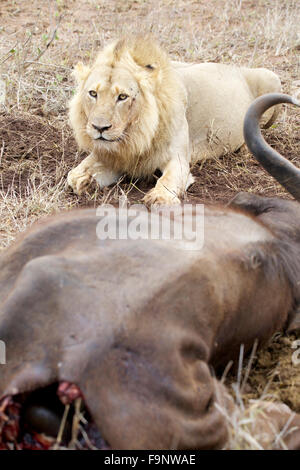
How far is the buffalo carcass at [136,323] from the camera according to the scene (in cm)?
173

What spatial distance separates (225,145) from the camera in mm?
5547

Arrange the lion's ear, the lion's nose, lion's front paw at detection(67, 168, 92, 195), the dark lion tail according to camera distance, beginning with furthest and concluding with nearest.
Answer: the lion's ear
lion's front paw at detection(67, 168, 92, 195)
the lion's nose
the dark lion tail

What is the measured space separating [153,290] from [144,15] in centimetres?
739

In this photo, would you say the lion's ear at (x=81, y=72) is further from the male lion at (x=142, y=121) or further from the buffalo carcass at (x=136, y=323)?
the buffalo carcass at (x=136, y=323)

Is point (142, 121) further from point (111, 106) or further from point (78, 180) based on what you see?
point (78, 180)

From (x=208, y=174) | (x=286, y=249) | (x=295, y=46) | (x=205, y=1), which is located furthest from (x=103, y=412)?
(x=205, y=1)

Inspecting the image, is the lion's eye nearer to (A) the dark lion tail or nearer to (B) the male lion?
(B) the male lion

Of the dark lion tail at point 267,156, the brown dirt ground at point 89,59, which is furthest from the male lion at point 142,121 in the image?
the dark lion tail at point 267,156

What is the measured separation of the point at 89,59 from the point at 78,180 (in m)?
2.74

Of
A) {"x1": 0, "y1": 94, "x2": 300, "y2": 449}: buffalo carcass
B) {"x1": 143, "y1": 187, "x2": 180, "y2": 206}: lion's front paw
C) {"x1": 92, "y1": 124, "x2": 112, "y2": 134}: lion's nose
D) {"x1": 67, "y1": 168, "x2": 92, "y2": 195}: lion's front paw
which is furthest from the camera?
{"x1": 67, "y1": 168, "x2": 92, "y2": 195}: lion's front paw

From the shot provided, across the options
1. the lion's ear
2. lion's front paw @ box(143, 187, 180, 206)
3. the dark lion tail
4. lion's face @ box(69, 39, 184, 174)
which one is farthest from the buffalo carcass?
the lion's ear

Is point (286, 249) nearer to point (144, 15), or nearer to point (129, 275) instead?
point (129, 275)

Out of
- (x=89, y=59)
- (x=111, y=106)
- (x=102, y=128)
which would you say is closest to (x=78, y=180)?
(x=102, y=128)

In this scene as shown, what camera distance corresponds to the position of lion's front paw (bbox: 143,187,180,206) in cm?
435
